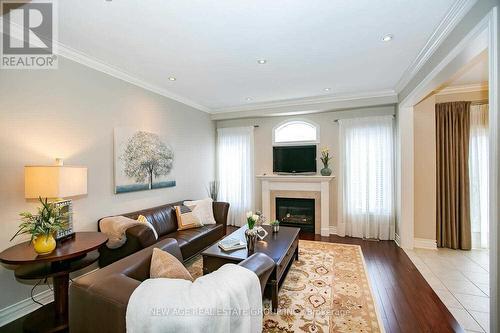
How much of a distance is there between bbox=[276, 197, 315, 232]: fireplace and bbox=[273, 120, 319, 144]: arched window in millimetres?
1333

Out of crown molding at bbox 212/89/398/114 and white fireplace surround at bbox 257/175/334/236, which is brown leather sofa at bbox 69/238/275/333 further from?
crown molding at bbox 212/89/398/114

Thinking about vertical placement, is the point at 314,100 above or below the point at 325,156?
above

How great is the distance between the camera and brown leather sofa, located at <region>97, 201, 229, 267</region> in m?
2.54

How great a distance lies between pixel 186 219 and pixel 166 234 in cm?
39

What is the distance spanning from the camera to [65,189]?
2.12 m

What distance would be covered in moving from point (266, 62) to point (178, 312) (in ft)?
9.52

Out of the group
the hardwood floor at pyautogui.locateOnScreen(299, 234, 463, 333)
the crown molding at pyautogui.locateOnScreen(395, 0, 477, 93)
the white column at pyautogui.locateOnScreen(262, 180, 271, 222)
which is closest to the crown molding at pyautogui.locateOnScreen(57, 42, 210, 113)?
the white column at pyautogui.locateOnScreen(262, 180, 271, 222)

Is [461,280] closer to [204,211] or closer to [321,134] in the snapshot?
[321,134]

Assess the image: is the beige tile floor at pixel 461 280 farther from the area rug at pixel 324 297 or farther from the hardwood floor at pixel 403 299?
the area rug at pixel 324 297

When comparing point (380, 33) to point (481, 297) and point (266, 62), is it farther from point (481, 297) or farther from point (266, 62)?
point (481, 297)

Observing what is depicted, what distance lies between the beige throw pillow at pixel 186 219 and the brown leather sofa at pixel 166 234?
9 centimetres

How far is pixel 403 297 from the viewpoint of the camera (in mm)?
2455

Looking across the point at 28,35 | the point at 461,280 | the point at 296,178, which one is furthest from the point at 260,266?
the point at 296,178

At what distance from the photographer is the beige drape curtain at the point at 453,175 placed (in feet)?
12.3
